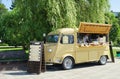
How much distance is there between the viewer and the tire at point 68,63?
54.2 feet

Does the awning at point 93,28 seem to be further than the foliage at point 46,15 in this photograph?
No

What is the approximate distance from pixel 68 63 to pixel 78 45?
121cm

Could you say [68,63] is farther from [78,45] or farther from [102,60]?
[102,60]

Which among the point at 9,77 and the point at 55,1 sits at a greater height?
the point at 55,1

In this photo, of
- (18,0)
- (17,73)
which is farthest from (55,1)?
(17,73)

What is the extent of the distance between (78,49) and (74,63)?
0.79 m

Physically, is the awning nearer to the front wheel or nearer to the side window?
the side window

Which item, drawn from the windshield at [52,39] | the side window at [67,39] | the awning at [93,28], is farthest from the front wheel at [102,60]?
the windshield at [52,39]

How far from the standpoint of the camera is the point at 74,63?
56.5 ft

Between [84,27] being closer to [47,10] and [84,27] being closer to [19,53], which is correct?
[47,10]

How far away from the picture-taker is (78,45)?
17.3 metres

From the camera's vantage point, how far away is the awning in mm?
17225

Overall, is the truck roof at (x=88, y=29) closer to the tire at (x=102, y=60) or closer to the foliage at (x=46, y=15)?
the tire at (x=102, y=60)

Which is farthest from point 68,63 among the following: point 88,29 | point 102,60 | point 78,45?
point 102,60
